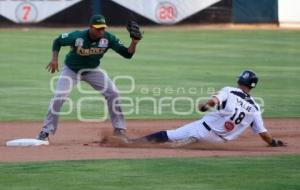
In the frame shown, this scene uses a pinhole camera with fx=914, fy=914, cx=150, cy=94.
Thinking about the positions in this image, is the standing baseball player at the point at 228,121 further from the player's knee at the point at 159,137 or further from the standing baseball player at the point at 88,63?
the standing baseball player at the point at 88,63

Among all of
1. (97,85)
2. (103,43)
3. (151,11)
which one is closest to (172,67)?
(97,85)

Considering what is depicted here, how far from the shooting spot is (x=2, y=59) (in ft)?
80.8

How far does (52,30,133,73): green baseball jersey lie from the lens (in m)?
11.8

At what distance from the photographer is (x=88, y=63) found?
1212 cm

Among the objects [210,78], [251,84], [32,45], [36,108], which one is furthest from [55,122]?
[32,45]

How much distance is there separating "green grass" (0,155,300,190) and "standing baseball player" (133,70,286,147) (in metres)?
0.89

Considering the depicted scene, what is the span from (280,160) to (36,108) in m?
6.80

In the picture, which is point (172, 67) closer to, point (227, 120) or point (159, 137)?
point (159, 137)

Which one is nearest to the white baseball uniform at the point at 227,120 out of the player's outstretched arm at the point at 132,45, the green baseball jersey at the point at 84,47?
the player's outstretched arm at the point at 132,45

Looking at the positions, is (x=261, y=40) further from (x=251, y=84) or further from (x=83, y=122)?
(x=251, y=84)

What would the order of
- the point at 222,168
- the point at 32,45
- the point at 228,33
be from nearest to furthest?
the point at 222,168
the point at 32,45
the point at 228,33

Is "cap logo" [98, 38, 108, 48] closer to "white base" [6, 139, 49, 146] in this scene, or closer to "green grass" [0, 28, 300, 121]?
"white base" [6, 139, 49, 146]

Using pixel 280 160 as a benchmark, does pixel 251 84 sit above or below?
above

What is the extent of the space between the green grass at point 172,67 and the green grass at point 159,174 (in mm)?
5203
